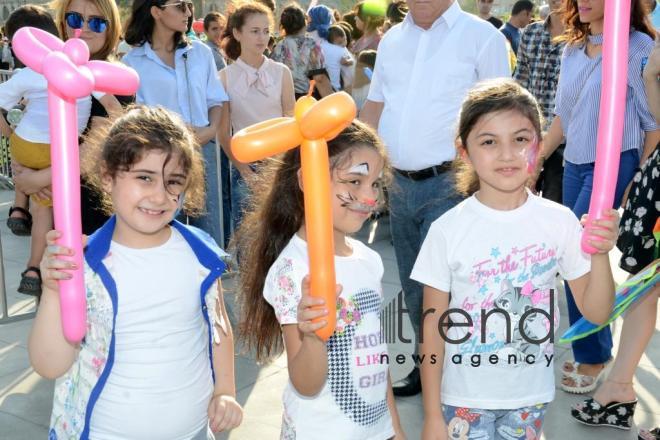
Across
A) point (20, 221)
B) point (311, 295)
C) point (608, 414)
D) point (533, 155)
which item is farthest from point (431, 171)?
point (20, 221)

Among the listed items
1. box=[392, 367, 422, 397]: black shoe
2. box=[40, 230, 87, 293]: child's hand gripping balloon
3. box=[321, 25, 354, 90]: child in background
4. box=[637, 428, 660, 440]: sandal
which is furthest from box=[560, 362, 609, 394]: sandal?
box=[321, 25, 354, 90]: child in background

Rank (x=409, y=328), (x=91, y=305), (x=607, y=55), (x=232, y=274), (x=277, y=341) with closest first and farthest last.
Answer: (x=607, y=55) < (x=91, y=305) < (x=277, y=341) < (x=409, y=328) < (x=232, y=274)

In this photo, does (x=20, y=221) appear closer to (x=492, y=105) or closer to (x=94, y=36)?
(x=94, y=36)

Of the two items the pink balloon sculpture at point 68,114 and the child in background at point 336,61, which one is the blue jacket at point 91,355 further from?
the child in background at point 336,61

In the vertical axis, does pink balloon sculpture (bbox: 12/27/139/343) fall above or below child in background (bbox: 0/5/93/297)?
above

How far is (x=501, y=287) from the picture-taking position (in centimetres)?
248

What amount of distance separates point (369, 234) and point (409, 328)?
114 inches

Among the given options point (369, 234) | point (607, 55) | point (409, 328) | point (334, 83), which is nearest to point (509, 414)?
point (607, 55)

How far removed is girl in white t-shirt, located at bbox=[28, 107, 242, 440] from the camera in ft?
7.36

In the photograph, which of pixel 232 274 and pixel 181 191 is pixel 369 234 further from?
pixel 181 191

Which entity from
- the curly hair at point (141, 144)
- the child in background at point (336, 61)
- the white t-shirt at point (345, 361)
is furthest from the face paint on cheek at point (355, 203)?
the child in background at point (336, 61)

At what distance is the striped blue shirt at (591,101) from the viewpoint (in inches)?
155

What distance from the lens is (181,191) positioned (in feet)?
7.74

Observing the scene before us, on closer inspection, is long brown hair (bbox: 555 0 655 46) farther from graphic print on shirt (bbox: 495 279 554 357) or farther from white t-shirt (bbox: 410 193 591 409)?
graphic print on shirt (bbox: 495 279 554 357)
